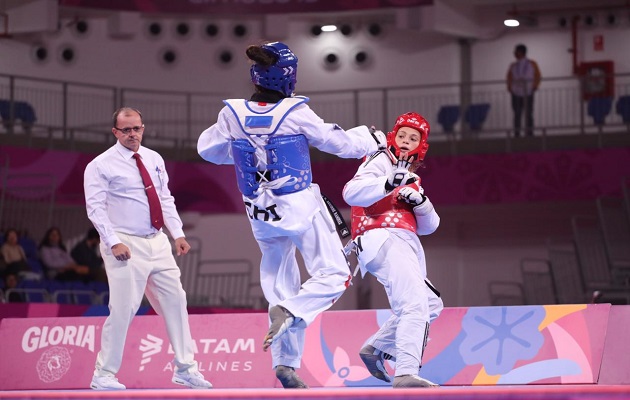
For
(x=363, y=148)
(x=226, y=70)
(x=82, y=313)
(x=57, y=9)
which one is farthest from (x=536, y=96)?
(x=363, y=148)

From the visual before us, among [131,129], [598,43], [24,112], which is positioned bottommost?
[131,129]

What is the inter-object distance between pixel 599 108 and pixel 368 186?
43.3ft

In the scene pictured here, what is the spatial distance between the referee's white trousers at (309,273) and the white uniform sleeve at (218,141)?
2.01 feet

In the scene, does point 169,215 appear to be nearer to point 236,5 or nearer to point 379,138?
point 379,138

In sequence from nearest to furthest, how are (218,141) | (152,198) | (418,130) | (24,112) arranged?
1. (218,141)
2. (418,130)
3. (152,198)
4. (24,112)

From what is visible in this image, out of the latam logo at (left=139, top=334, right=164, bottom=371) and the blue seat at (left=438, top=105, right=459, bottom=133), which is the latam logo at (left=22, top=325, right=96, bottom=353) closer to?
the latam logo at (left=139, top=334, right=164, bottom=371)

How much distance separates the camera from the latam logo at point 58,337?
9078 millimetres

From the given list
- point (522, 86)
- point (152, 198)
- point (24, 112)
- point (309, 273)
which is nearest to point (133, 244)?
point (152, 198)

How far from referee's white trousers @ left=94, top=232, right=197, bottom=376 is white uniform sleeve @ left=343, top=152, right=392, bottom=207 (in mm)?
1764

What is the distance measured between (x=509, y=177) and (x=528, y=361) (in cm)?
977

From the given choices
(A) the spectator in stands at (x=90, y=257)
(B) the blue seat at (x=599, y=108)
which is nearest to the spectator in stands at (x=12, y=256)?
(A) the spectator in stands at (x=90, y=257)

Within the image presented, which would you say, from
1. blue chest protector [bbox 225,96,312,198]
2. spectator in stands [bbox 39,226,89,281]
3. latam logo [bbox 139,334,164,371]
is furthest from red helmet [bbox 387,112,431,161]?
spectator in stands [bbox 39,226,89,281]

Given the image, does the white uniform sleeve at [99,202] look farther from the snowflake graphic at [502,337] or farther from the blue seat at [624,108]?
the blue seat at [624,108]

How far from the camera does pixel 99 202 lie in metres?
7.42
